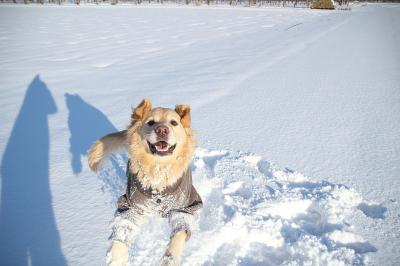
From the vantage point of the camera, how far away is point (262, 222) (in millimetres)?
2402

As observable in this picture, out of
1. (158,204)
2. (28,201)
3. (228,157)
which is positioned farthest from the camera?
(228,157)

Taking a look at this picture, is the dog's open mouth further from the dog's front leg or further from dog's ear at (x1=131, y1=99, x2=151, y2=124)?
the dog's front leg

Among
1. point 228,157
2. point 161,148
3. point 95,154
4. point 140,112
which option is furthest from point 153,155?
point 228,157

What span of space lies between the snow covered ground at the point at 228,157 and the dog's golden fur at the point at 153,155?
1.60 feet

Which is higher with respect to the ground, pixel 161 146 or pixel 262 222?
pixel 161 146

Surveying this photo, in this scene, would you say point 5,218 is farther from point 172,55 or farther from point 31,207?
point 172,55

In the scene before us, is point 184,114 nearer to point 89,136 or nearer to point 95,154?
point 95,154

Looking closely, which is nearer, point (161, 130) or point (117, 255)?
point (117, 255)

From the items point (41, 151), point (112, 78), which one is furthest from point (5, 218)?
point (112, 78)

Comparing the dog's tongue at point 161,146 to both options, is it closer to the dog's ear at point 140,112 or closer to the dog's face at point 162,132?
the dog's face at point 162,132

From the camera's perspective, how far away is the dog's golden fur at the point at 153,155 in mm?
2180

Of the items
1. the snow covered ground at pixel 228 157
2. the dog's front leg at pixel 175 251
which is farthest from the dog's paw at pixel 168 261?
the snow covered ground at pixel 228 157

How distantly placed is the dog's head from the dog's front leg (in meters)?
0.42

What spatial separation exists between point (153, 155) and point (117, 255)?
69 centimetres
